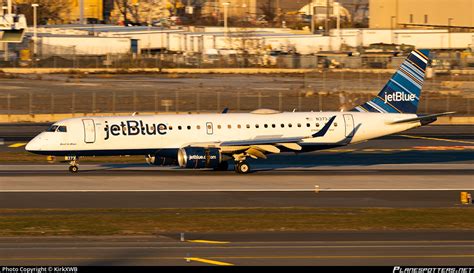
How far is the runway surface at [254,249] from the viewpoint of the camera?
88.9ft

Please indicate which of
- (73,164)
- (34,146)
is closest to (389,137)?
(73,164)

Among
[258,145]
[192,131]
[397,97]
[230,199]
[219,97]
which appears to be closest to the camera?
[230,199]

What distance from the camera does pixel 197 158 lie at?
1918 inches

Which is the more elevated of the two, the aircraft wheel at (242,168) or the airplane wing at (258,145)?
the airplane wing at (258,145)

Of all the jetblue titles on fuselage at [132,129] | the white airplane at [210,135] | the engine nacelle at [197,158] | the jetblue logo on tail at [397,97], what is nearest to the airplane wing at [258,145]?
the white airplane at [210,135]

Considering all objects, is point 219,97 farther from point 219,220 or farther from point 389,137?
point 219,220

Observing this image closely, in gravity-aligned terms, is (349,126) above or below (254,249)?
above

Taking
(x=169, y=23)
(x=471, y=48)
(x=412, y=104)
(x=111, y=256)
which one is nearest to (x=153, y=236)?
(x=111, y=256)

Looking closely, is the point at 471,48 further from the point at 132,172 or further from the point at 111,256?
the point at 111,256

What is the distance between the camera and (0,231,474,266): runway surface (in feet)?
88.9

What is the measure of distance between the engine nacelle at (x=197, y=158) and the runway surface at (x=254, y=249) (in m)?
16.3

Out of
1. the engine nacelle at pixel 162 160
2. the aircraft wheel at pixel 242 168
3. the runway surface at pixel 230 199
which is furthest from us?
the aircraft wheel at pixel 242 168

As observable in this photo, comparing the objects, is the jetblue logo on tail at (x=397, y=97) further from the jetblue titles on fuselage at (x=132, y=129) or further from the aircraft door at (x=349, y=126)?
the jetblue titles on fuselage at (x=132, y=129)

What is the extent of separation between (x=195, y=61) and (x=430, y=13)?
1522 inches
